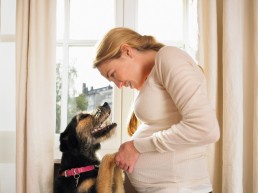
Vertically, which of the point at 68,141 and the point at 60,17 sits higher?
the point at 60,17

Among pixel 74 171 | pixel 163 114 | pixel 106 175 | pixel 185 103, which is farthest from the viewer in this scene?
pixel 74 171

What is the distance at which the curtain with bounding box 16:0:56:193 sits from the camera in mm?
1743

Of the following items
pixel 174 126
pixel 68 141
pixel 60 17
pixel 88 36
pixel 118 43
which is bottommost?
pixel 68 141

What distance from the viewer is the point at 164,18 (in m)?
2.11

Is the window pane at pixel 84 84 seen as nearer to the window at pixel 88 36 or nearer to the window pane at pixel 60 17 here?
the window at pixel 88 36

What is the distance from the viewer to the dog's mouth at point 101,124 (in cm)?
157

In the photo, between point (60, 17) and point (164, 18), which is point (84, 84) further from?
point (164, 18)

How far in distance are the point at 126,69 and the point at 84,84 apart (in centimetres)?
114

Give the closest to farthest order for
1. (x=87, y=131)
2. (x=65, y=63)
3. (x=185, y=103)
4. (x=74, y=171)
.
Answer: (x=185, y=103)
(x=74, y=171)
(x=87, y=131)
(x=65, y=63)

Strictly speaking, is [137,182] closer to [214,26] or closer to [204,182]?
[204,182]

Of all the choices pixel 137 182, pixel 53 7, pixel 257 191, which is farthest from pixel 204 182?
pixel 53 7

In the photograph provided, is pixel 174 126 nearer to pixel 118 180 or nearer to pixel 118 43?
pixel 118 43

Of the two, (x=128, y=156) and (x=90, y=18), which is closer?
(x=128, y=156)

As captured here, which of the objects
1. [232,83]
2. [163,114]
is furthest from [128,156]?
[232,83]
